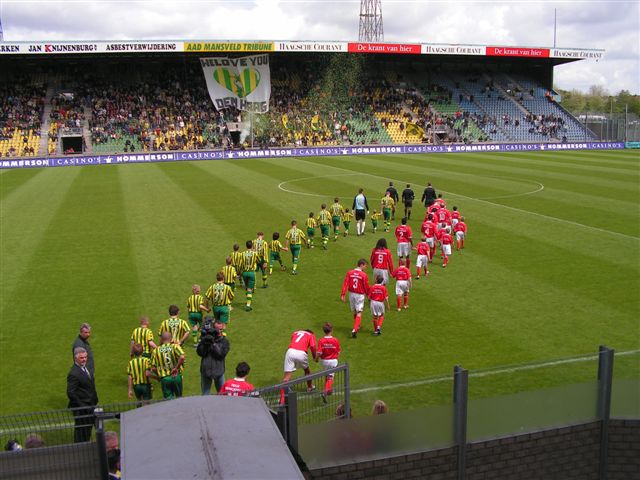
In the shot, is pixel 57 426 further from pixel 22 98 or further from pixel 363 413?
pixel 22 98

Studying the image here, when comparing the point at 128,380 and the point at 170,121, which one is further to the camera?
the point at 170,121

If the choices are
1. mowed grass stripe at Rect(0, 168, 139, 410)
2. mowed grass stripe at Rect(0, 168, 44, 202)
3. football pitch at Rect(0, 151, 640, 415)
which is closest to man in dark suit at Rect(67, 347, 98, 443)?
football pitch at Rect(0, 151, 640, 415)

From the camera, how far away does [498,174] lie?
37.1m

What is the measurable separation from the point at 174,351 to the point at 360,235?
12.7m

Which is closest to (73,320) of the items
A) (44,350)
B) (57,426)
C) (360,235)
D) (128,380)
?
(44,350)

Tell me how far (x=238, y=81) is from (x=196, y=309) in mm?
50899

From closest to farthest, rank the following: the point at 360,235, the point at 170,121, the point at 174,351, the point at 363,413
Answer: the point at 363,413
the point at 174,351
the point at 360,235
the point at 170,121

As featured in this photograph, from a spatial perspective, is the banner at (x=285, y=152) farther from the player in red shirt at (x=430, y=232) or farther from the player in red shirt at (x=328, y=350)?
the player in red shirt at (x=328, y=350)

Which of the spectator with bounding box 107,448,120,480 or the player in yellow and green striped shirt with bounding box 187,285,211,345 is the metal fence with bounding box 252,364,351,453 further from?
the player in yellow and green striped shirt with bounding box 187,285,211,345

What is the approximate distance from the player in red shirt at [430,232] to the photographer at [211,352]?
913 cm

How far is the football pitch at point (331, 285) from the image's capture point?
10.6 metres

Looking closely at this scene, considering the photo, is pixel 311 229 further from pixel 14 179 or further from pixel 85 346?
pixel 14 179

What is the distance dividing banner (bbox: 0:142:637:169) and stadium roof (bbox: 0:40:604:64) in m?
9.66

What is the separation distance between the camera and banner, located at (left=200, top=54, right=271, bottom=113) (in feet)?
195
